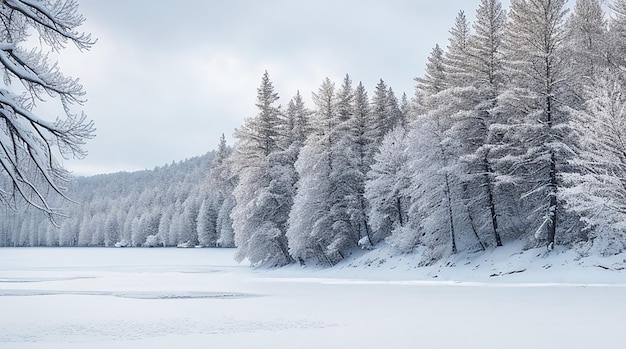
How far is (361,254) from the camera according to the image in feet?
139

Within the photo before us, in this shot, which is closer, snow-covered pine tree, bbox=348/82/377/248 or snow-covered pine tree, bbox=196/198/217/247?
snow-covered pine tree, bbox=348/82/377/248

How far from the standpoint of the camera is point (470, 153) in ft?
105

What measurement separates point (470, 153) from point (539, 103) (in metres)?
5.06

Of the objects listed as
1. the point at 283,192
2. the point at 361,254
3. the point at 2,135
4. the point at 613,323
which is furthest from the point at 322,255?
the point at 2,135

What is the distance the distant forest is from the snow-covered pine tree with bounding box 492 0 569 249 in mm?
83

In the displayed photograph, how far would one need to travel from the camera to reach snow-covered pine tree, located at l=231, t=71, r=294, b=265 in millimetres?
42831

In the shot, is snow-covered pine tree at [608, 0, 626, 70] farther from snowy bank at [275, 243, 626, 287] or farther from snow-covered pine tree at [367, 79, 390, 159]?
snow-covered pine tree at [367, 79, 390, 159]

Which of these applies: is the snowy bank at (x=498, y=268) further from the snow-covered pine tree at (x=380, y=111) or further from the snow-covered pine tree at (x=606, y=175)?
the snow-covered pine tree at (x=380, y=111)

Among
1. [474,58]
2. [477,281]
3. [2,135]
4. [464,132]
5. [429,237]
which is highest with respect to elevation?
[474,58]

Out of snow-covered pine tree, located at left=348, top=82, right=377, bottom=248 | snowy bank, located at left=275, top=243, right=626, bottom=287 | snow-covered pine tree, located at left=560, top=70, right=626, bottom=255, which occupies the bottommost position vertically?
snowy bank, located at left=275, top=243, right=626, bottom=287

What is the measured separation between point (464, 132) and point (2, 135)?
27.7 m

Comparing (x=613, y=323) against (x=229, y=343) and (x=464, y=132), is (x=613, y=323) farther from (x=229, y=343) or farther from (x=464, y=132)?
(x=464, y=132)

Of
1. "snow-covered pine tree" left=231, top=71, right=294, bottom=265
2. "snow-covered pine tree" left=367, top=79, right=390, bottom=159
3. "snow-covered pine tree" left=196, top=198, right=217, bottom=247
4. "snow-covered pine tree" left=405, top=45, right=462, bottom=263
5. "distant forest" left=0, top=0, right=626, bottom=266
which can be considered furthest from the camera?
"snow-covered pine tree" left=196, top=198, right=217, bottom=247

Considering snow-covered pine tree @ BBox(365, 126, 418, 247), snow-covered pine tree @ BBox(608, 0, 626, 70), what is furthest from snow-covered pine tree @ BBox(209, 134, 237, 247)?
snow-covered pine tree @ BBox(608, 0, 626, 70)
